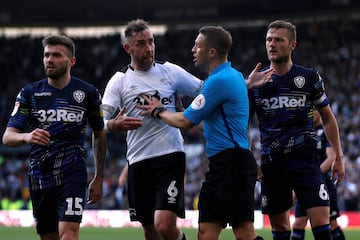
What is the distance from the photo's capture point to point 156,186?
311 inches

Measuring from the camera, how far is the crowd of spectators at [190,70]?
82.9ft

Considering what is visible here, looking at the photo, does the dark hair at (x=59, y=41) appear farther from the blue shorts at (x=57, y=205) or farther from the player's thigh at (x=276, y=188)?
the player's thigh at (x=276, y=188)

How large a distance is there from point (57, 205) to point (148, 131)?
1241mm

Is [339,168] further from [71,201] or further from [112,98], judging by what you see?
[71,201]

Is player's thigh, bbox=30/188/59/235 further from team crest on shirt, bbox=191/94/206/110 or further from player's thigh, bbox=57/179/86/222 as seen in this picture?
team crest on shirt, bbox=191/94/206/110

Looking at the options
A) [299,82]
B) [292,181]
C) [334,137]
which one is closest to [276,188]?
[292,181]

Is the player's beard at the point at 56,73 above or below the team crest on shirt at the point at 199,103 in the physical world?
above

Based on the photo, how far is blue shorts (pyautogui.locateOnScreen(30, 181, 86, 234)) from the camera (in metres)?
7.23

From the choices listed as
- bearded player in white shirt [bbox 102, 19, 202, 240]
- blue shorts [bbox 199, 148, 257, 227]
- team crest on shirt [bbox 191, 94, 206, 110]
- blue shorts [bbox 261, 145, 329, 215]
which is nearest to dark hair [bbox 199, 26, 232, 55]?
team crest on shirt [bbox 191, 94, 206, 110]

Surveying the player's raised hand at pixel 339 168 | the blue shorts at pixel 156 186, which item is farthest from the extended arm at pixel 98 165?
the player's raised hand at pixel 339 168

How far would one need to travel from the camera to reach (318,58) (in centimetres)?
3109

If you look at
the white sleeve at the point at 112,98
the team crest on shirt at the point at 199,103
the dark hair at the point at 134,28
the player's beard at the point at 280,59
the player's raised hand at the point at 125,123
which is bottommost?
the player's raised hand at the point at 125,123

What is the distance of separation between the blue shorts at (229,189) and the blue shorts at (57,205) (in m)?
1.18

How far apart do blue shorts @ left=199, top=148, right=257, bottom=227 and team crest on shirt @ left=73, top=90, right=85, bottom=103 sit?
146 cm
